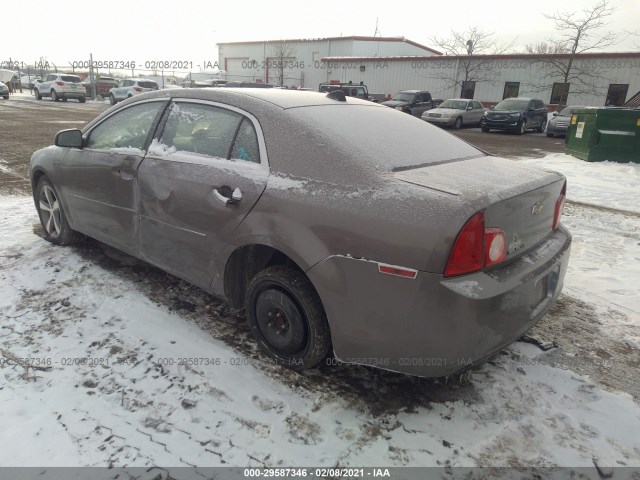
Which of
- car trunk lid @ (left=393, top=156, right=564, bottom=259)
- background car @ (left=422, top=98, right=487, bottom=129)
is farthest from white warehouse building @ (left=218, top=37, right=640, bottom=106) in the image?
car trunk lid @ (left=393, top=156, right=564, bottom=259)

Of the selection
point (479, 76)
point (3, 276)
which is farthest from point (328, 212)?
point (479, 76)

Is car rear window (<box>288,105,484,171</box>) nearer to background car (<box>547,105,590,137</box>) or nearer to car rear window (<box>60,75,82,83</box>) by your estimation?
background car (<box>547,105,590,137</box>)

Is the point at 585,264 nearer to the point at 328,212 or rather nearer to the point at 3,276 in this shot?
the point at 328,212

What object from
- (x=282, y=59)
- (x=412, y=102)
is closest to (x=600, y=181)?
(x=412, y=102)

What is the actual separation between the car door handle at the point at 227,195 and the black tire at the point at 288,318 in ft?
1.50

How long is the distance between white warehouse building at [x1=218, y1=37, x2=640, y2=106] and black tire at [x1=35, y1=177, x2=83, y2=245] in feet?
102

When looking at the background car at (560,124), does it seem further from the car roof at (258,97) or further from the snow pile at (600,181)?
the car roof at (258,97)

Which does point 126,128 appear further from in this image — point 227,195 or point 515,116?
point 515,116

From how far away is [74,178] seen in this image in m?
3.99

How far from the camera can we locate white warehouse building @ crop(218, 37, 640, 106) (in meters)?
27.3

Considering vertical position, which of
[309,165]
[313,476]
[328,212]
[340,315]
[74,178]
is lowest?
[313,476]

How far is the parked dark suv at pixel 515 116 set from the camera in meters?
20.5

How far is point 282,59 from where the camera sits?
44.5 meters

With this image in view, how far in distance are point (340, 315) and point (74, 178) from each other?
2930 millimetres
